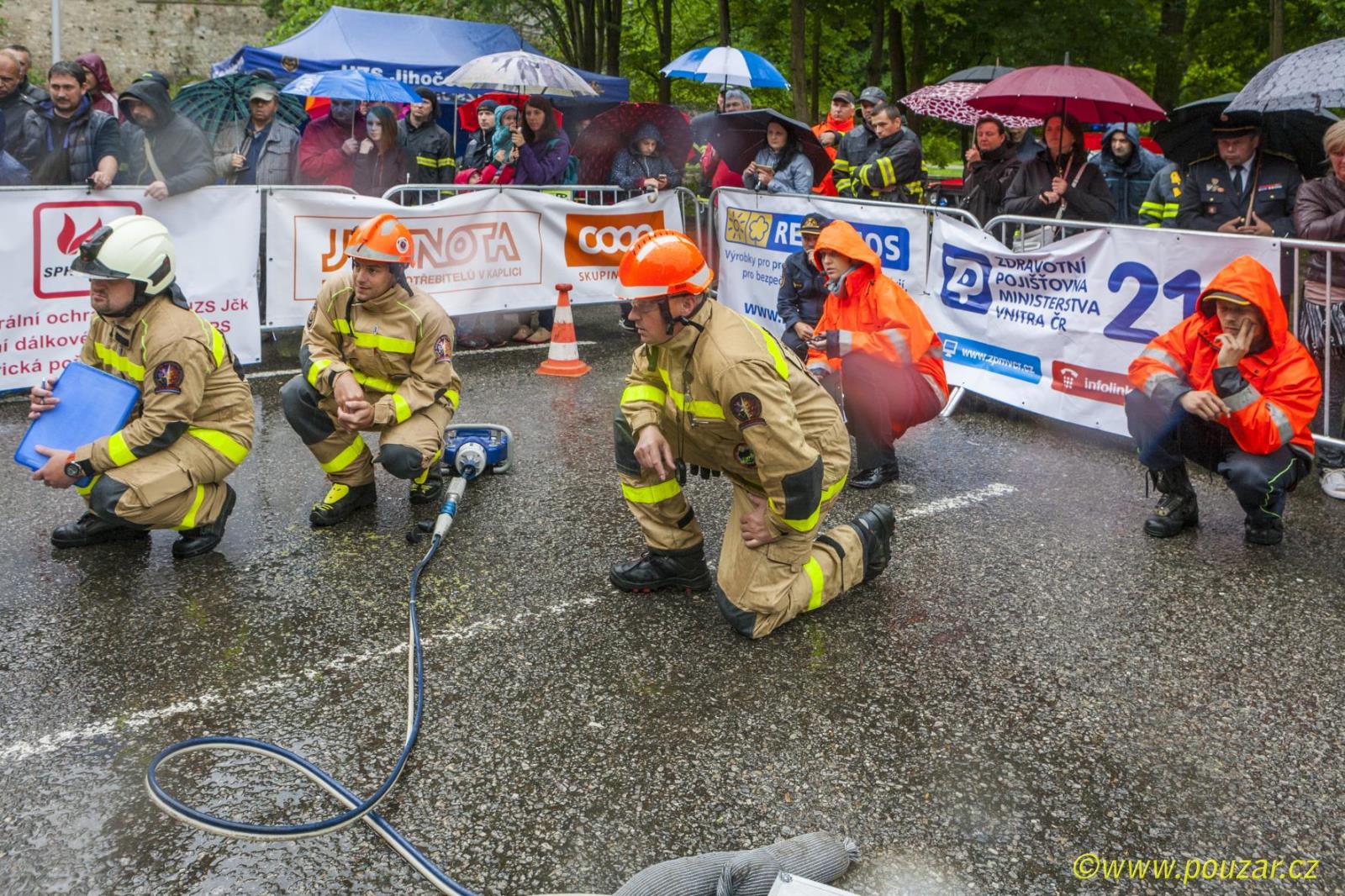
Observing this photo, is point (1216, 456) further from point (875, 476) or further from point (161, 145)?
point (161, 145)

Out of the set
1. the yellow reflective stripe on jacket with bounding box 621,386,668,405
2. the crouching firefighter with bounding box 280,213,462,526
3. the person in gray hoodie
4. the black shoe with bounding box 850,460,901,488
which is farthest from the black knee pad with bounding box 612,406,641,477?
the person in gray hoodie

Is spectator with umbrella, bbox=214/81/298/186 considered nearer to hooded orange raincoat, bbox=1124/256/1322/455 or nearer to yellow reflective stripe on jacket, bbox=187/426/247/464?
yellow reflective stripe on jacket, bbox=187/426/247/464

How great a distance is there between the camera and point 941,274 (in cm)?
822

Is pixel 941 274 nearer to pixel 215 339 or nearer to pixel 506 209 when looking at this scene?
pixel 506 209

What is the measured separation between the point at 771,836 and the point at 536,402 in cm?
531

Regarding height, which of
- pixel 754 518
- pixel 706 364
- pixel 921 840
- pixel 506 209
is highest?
pixel 506 209

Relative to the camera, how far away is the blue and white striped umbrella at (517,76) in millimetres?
11570

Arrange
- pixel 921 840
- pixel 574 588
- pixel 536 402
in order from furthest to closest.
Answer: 1. pixel 536 402
2. pixel 574 588
3. pixel 921 840

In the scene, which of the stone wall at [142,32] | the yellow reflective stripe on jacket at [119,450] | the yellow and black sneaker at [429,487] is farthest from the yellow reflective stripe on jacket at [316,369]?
the stone wall at [142,32]

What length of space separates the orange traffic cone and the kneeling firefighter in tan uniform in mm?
4321

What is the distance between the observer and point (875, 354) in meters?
6.33

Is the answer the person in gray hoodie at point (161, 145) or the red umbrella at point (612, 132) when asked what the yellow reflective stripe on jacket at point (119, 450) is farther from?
the red umbrella at point (612, 132)

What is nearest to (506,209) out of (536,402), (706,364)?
(536,402)

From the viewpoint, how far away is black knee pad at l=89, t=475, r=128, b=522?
487 cm
